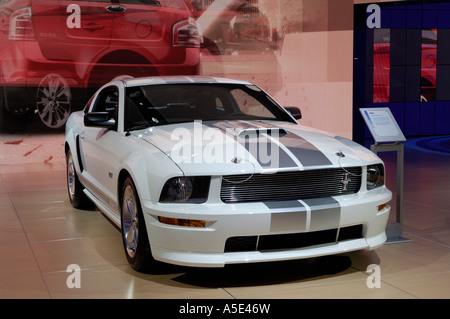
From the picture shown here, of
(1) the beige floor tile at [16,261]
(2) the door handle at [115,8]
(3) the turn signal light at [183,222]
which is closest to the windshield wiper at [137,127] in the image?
(3) the turn signal light at [183,222]

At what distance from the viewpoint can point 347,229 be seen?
3951mm

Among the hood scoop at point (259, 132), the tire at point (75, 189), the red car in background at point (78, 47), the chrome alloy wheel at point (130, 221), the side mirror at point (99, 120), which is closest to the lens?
the chrome alloy wheel at point (130, 221)

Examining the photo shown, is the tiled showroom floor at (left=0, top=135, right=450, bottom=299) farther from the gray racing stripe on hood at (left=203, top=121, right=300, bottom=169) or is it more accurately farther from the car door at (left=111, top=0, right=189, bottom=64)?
the car door at (left=111, top=0, right=189, bottom=64)

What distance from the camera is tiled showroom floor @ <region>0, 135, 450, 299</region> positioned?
12.3ft

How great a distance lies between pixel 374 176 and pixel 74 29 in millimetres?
7155

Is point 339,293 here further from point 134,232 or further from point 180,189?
point 134,232

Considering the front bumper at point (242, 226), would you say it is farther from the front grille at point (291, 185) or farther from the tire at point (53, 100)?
the tire at point (53, 100)

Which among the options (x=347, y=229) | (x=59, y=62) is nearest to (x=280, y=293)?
(x=347, y=229)

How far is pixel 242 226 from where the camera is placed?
3.57 meters

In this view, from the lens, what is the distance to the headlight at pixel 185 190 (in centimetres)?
369

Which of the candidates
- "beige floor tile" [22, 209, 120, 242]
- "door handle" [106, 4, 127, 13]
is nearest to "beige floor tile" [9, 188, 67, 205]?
"beige floor tile" [22, 209, 120, 242]

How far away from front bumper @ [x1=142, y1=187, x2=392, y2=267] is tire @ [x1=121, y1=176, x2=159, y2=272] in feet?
0.36

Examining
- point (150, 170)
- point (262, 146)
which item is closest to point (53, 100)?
point (150, 170)
